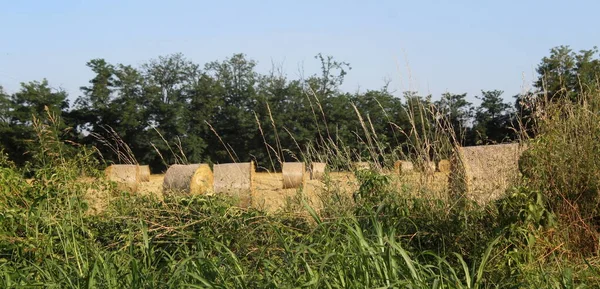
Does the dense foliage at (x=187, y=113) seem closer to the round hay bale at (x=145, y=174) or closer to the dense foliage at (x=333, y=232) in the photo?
the round hay bale at (x=145, y=174)

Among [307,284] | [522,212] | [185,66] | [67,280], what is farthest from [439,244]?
[185,66]

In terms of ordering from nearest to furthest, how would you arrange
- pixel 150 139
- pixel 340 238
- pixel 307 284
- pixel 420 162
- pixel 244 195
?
1. pixel 307 284
2. pixel 340 238
3. pixel 420 162
4. pixel 244 195
5. pixel 150 139

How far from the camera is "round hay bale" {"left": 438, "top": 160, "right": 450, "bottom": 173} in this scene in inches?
231

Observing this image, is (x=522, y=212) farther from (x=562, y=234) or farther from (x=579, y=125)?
(x=579, y=125)

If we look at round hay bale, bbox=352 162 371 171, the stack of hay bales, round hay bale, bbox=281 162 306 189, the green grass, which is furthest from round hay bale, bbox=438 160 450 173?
round hay bale, bbox=281 162 306 189

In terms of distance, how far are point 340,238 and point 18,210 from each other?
8.24 ft

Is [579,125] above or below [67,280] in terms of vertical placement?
above

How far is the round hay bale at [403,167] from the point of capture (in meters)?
5.96

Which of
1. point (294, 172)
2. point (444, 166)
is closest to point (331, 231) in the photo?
point (444, 166)

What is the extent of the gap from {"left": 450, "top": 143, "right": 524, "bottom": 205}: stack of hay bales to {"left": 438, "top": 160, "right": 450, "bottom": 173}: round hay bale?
0.09 metres

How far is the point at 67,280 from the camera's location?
367cm

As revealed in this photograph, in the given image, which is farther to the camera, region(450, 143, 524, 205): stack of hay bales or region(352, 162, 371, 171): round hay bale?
region(352, 162, 371, 171): round hay bale

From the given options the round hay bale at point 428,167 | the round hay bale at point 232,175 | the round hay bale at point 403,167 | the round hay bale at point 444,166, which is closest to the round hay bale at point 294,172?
the round hay bale at point 232,175

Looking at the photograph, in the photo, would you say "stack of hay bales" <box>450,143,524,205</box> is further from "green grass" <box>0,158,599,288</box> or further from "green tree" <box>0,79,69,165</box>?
"green tree" <box>0,79,69,165</box>
